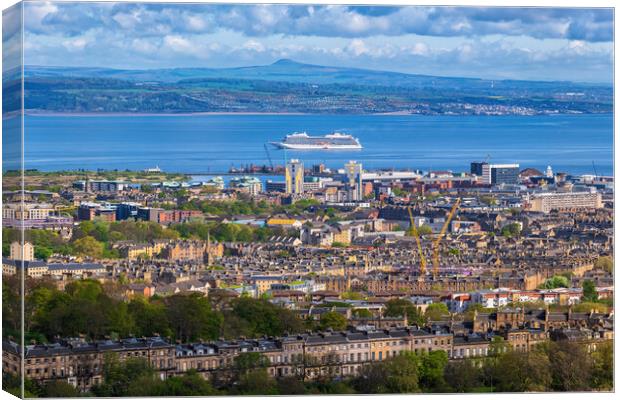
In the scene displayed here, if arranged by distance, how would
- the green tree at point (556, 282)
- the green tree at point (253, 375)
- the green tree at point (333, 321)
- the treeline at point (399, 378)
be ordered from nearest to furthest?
the treeline at point (399, 378)
the green tree at point (253, 375)
the green tree at point (333, 321)
the green tree at point (556, 282)

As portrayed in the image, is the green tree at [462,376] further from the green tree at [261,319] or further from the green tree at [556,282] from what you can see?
the green tree at [556,282]

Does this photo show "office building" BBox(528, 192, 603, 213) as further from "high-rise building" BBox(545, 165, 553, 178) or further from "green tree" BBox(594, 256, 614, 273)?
"green tree" BBox(594, 256, 614, 273)

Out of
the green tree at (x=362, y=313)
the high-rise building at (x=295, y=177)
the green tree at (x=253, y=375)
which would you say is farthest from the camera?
the high-rise building at (x=295, y=177)

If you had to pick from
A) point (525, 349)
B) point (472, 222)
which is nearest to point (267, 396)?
point (525, 349)

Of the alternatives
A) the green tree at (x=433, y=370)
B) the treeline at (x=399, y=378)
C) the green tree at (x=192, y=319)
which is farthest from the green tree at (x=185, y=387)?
the green tree at (x=192, y=319)

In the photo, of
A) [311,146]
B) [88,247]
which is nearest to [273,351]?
[88,247]

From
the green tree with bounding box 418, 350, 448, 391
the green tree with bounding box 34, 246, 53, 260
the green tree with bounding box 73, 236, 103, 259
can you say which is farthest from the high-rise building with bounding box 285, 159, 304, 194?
the green tree with bounding box 418, 350, 448, 391
